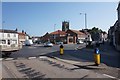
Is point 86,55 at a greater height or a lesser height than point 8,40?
lesser

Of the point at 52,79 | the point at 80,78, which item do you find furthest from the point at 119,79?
the point at 52,79

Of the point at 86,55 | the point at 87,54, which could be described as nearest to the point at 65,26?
A: the point at 87,54

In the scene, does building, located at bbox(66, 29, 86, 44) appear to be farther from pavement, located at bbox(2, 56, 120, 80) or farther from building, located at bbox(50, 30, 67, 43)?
pavement, located at bbox(2, 56, 120, 80)

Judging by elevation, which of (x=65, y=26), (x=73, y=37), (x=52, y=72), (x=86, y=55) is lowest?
(x=52, y=72)

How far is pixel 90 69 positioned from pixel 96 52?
1.94 meters

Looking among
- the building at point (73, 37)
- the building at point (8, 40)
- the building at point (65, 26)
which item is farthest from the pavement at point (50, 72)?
the building at point (65, 26)

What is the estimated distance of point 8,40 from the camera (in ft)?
84.0

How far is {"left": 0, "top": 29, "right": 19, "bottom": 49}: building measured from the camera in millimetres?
25089

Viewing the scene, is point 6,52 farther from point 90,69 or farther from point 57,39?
point 57,39

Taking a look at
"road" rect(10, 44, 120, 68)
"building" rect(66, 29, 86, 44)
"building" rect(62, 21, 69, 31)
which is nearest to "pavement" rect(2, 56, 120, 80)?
"road" rect(10, 44, 120, 68)

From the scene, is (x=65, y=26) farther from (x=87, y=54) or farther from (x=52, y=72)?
(x=52, y=72)

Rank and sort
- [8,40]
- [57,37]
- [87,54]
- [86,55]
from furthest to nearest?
[57,37], [87,54], [86,55], [8,40]

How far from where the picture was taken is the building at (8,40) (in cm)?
2509

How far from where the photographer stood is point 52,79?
11.4m
